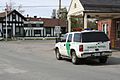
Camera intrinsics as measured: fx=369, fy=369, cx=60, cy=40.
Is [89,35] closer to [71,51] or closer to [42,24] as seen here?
[71,51]

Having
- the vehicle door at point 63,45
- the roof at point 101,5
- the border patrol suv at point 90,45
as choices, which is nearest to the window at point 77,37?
the border patrol suv at point 90,45

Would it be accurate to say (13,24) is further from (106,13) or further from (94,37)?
(94,37)

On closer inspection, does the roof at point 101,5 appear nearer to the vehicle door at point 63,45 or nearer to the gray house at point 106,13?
the gray house at point 106,13

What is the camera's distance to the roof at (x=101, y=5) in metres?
33.4

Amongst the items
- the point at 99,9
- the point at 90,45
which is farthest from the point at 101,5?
A: the point at 90,45

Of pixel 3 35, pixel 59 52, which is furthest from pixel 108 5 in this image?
pixel 3 35

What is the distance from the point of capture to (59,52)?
23.2m

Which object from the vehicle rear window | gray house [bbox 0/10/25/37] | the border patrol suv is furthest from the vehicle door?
gray house [bbox 0/10/25/37]

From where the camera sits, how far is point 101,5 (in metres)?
34.5

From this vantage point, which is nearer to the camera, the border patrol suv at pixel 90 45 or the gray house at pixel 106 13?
the border patrol suv at pixel 90 45

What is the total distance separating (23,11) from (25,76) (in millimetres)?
96045

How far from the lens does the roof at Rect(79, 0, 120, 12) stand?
3341 cm

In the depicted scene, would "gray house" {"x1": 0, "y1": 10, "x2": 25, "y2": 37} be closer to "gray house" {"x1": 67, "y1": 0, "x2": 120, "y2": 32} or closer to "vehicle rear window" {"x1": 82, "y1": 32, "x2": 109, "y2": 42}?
"gray house" {"x1": 67, "y1": 0, "x2": 120, "y2": 32}

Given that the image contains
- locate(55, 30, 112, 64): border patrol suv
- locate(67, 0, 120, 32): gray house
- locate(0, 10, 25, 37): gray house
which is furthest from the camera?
locate(0, 10, 25, 37): gray house
